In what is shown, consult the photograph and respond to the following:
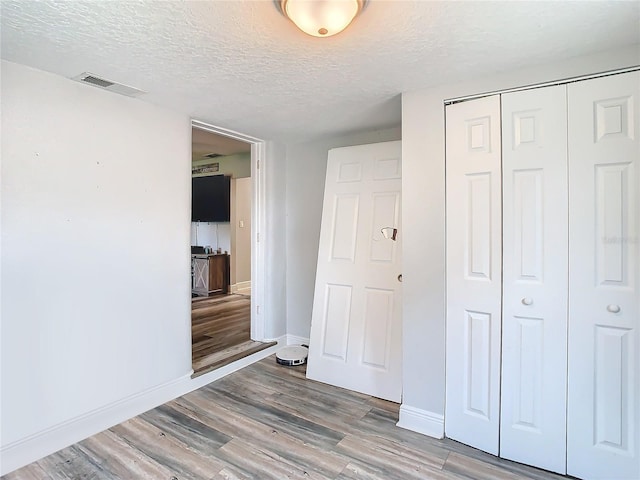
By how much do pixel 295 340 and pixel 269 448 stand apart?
5.82 ft

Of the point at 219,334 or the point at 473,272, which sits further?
the point at 219,334

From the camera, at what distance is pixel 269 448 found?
2111 millimetres

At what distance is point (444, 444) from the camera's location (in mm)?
2148

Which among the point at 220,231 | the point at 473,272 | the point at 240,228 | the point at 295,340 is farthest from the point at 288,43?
the point at 220,231

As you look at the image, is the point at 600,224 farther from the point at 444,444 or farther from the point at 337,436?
the point at 337,436

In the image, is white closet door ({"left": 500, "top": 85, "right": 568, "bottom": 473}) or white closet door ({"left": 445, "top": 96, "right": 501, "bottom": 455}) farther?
white closet door ({"left": 445, "top": 96, "right": 501, "bottom": 455})

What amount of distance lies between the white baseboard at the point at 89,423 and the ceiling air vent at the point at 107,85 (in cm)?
204

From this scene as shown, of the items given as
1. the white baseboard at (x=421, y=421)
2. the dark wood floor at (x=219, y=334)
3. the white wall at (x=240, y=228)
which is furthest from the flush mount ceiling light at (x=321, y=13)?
the white wall at (x=240, y=228)

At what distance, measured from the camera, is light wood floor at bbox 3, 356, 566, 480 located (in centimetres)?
190

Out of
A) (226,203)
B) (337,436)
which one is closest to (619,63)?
(337,436)

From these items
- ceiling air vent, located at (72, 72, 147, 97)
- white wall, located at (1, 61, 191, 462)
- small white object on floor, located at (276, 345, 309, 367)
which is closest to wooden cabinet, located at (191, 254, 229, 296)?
small white object on floor, located at (276, 345, 309, 367)

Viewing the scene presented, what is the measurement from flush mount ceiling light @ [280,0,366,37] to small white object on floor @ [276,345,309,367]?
9.16ft

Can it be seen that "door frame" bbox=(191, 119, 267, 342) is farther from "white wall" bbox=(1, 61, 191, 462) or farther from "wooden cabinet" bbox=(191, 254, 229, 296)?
"wooden cabinet" bbox=(191, 254, 229, 296)

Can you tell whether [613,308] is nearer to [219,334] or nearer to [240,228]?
[219,334]
